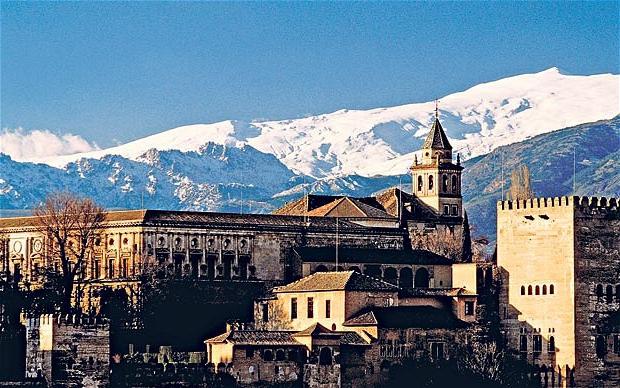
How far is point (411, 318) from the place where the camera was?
12219 centimetres

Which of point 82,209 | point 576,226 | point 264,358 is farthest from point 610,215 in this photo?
point 82,209

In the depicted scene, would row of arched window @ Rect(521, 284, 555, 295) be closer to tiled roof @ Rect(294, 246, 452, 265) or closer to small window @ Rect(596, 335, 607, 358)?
small window @ Rect(596, 335, 607, 358)

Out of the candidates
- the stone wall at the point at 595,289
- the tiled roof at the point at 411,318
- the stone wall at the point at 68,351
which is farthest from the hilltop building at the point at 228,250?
the stone wall at the point at 68,351

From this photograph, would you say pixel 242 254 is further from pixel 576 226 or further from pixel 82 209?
pixel 576 226

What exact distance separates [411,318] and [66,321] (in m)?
22.8

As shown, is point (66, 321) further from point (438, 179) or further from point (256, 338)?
point (438, 179)

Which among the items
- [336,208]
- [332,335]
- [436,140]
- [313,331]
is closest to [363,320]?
[332,335]

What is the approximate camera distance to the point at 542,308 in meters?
126

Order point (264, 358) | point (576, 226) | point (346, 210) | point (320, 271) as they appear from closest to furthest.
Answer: point (264, 358)
point (576, 226)
point (320, 271)
point (346, 210)

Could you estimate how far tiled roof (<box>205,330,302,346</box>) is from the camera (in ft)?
381

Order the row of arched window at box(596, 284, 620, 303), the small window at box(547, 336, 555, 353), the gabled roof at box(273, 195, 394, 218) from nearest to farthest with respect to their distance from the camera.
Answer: the small window at box(547, 336, 555, 353), the row of arched window at box(596, 284, 620, 303), the gabled roof at box(273, 195, 394, 218)

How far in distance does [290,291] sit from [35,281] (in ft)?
64.2

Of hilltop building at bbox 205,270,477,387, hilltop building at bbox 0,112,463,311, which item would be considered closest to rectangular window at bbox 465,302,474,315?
hilltop building at bbox 205,270,477,387

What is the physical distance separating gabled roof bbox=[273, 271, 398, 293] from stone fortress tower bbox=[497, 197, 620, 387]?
8.02 meters
